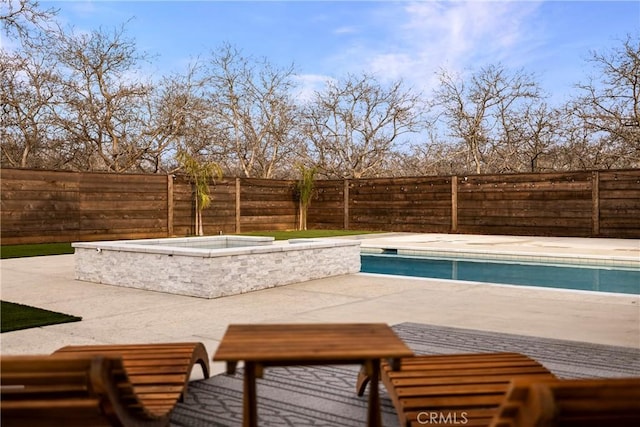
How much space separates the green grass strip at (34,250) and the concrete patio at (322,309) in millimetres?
3291

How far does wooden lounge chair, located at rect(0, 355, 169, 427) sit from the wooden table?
12.8 inches

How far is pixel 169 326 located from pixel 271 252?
7.33 ft

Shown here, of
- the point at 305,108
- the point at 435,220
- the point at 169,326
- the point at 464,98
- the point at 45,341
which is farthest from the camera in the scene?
the point at 305,108

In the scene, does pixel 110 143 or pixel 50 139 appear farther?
pixel 110 143

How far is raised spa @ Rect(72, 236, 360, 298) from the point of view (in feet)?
19.6

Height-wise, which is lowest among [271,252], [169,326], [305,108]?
[169,326]

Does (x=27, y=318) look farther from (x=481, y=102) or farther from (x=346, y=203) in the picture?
(x=481, y=102)

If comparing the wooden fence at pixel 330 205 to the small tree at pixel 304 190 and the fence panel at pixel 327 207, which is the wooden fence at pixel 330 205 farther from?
the small tree at pixel 304 190

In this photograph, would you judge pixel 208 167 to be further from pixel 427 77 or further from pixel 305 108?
pixel 427 77

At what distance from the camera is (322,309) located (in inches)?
203

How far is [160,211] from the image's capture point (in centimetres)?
1432

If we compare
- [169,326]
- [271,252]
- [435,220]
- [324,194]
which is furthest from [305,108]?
[169,326]

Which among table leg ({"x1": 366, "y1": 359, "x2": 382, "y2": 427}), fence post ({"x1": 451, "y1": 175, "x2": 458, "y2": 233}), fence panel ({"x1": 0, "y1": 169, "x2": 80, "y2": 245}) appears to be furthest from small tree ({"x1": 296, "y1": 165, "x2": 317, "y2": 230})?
table leg ({"x1": 366, "y1": 359, "x2": 382, "y2": 427})

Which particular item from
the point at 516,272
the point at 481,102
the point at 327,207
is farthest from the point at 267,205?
the point at 481,102
